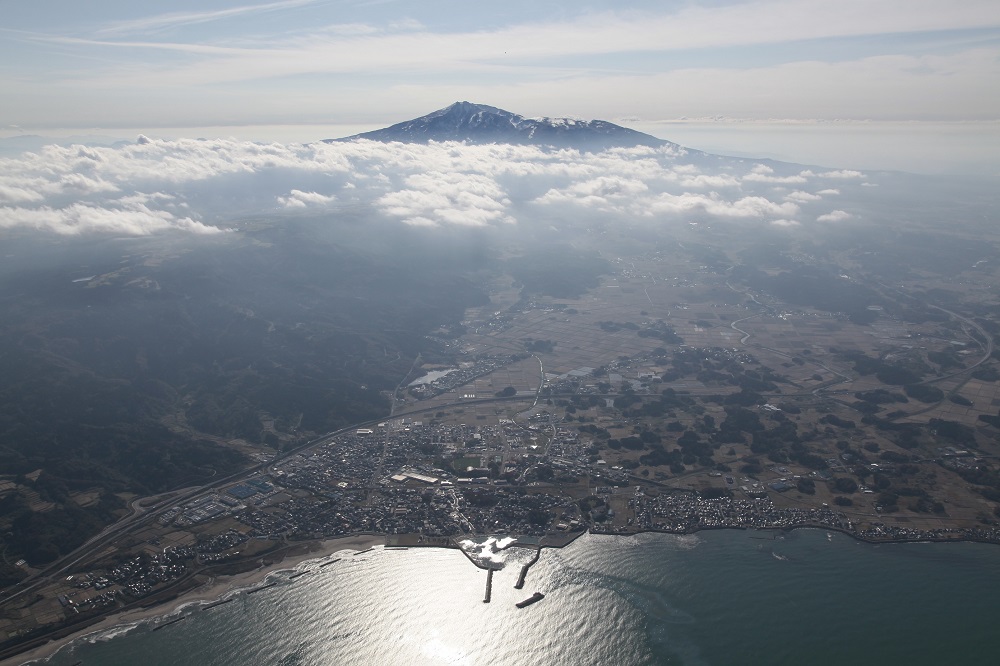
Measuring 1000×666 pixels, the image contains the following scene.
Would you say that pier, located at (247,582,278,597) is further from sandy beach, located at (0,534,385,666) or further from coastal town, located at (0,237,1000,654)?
coastal town, located at (0,237,1000,654)

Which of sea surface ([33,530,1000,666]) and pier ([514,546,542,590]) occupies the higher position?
pier ([514,546,542,590])

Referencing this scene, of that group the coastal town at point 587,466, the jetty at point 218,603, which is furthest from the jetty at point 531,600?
the jetty at point 218,603

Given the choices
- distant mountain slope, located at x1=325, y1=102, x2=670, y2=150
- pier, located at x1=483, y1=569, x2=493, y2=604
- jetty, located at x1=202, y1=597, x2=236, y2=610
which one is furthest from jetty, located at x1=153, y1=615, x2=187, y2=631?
distant mountain slope, located at x1=325, y1=102, x2=670, y2=150

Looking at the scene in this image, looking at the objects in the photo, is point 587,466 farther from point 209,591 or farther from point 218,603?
point 209,591

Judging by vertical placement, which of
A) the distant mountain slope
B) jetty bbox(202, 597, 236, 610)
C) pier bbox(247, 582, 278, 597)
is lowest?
jetty bbox(202, 597, 236, 610)

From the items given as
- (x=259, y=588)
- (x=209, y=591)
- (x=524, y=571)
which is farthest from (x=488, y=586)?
(x=209, y=591)

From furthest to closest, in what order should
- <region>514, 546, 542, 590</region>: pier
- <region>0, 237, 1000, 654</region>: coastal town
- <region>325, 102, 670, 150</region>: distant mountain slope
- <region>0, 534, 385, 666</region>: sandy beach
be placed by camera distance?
<region>325, 102, 670, 150</region>: distant mountain slope, <region>0, 237, 1000, 654</region>: coastal town, <region>514, 546, 542, 590</region>: pier, <region>0, 534, 385, 666</region>: sandy beach

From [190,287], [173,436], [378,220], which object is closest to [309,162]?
[378,220]

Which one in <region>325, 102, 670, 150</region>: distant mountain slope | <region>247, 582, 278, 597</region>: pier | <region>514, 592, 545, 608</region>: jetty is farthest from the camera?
<region>325, 102, 670, 150</region>: distant mountain slope

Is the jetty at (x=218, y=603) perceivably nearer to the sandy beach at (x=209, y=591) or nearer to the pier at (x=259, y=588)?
the sandy beach at (x=209, y=591)
